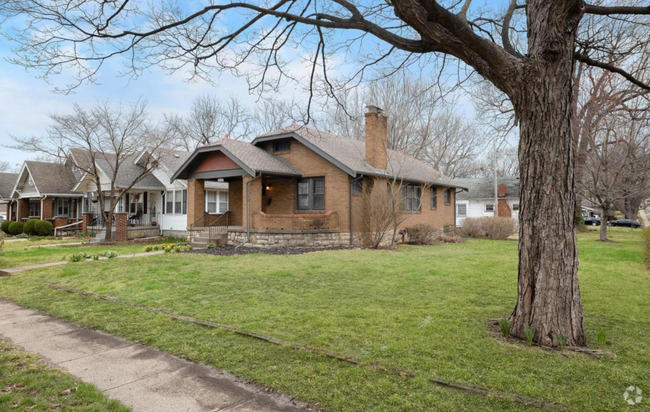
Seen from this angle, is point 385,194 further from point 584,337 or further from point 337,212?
point 584,337

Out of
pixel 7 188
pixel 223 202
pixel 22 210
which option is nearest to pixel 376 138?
pixel 223 202

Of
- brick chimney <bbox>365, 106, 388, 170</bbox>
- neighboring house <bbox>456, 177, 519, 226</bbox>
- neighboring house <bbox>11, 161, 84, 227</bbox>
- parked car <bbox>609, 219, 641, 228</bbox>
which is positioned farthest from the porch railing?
parked car <bbox>609, 219, 641, 228</bbox>

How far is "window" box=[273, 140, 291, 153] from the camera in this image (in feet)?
63.7

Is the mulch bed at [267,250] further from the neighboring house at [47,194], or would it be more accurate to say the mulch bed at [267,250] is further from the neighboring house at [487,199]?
the neighboring house at [487,199]

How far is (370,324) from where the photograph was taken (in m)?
5.45

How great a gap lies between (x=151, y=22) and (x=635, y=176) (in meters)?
25.9

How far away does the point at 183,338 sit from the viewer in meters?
5.02

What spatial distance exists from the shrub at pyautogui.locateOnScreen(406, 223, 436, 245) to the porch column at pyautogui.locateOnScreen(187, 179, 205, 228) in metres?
10.3

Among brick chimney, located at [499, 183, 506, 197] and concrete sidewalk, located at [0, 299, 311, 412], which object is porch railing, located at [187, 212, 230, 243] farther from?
brick chimney, located at [499, 183, 506, 197]

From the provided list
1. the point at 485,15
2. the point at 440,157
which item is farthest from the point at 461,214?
the point at 485,15

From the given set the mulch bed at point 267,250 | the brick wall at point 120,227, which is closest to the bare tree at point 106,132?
the brick wall at point 120,227

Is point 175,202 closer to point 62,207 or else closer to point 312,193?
point 312,193

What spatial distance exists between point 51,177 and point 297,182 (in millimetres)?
21949

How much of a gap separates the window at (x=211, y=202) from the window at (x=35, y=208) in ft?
58.3
